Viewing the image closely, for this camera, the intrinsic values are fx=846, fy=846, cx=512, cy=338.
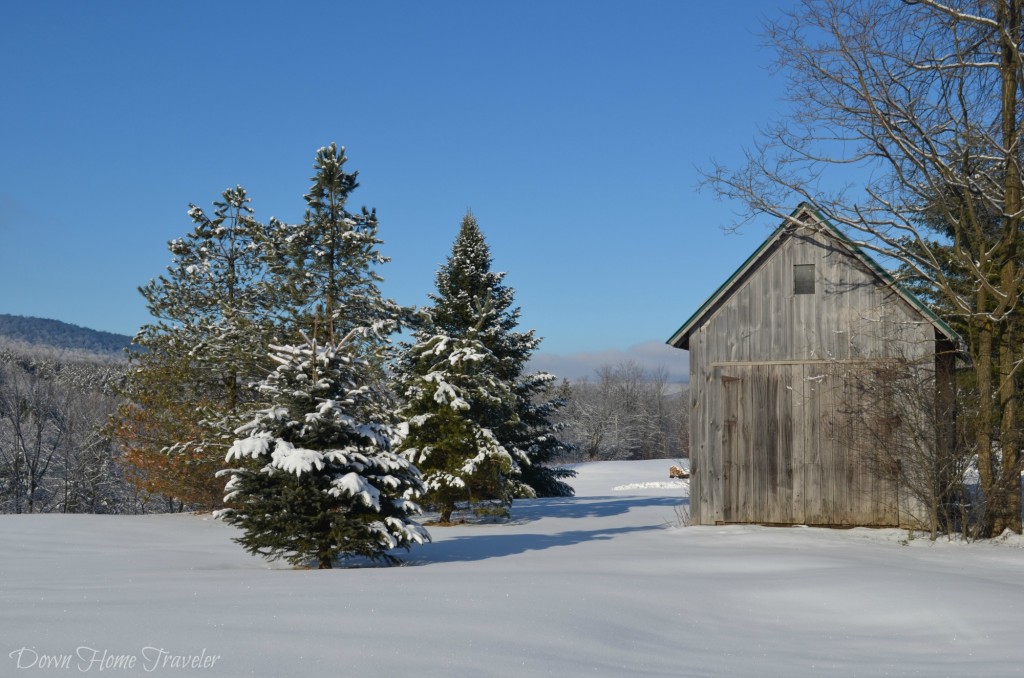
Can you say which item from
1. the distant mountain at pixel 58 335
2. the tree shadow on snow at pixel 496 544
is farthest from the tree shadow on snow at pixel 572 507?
the distant mountain at pixel 58 335

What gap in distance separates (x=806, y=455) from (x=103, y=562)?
12.4 m

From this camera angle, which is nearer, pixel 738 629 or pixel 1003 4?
pixel 738 629

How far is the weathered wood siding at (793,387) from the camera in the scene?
637 inches

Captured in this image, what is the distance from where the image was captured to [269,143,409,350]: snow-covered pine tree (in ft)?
68.9

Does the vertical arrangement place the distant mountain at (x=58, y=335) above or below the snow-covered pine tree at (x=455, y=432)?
above

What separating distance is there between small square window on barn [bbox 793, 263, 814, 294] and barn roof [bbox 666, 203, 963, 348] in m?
0.65

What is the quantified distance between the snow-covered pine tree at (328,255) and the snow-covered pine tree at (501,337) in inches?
149

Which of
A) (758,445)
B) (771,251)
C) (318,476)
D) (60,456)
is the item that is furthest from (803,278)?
(60,456)

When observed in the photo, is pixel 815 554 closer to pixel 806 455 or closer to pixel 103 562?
pixel 806 455

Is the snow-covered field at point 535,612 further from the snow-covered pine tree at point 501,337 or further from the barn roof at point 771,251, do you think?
the snow-covered pine tree at point 501,337

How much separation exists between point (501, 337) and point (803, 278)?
42.5 feet

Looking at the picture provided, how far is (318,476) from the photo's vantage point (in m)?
11.8

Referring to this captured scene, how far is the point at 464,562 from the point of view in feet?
40.0

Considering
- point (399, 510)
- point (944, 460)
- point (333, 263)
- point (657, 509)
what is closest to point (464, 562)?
point (399, 510)
